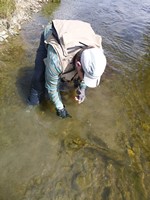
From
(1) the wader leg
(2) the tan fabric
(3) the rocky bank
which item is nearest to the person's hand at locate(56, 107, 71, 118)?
(1) the wader leg

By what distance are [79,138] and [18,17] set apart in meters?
5.31

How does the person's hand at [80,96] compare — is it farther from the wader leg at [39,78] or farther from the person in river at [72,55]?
the person in river at [72,55]

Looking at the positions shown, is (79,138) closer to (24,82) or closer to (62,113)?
(62,113)

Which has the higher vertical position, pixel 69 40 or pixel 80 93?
pixel 69 40

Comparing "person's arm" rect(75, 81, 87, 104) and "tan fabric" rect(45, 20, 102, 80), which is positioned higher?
"tan fabric" rect(45, 20, 102, 80)

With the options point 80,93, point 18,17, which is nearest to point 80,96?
point 80,93

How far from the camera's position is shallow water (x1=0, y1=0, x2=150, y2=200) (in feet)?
12.1

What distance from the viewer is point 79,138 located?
14.6 ft

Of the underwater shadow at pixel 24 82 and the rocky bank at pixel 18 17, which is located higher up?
the underwater shadow at pixel 24 82

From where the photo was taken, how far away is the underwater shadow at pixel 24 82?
514 cm

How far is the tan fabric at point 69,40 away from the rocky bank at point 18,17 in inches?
133

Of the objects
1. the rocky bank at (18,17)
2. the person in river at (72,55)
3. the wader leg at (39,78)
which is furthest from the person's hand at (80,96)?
the rocky bank at (18,17)

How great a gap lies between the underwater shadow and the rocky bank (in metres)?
1.46

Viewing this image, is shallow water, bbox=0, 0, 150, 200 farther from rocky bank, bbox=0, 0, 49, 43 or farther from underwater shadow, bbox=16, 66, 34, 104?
rocky bank, bbox=0, 0, 49, 43
